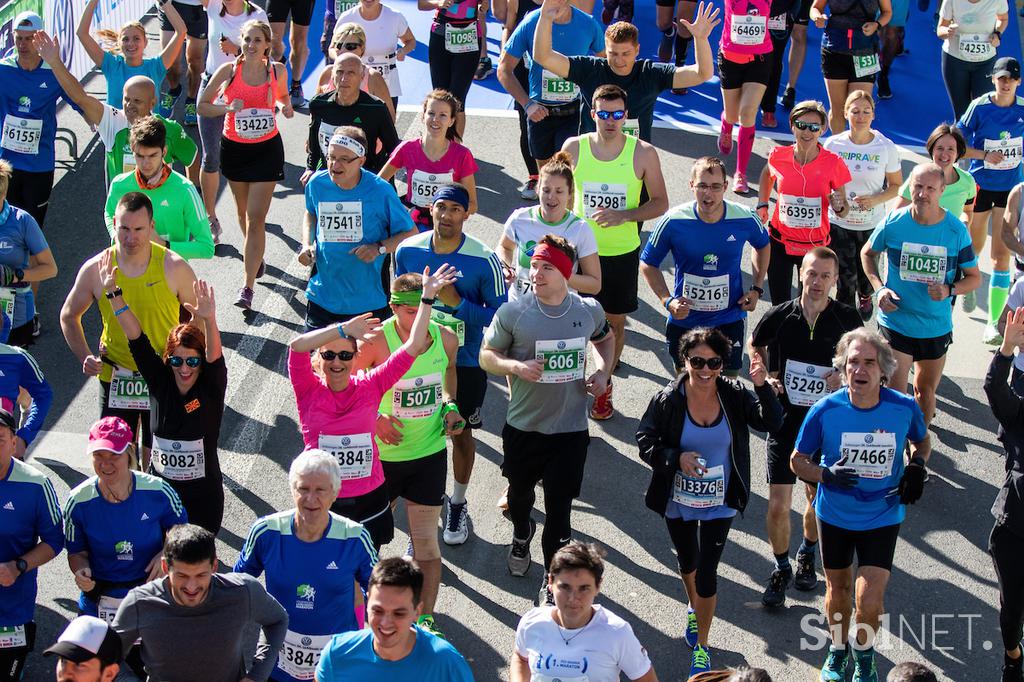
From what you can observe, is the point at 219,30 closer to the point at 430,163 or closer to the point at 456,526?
the point at 430,163

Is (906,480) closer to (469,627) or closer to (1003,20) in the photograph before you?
(469,627)

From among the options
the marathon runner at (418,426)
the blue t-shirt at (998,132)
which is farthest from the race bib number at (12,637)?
the blue t-shirt at (998,132)

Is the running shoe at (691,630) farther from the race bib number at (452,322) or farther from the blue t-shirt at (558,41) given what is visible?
the blue t-shirt at (558,41)

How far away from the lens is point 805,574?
24.7ft

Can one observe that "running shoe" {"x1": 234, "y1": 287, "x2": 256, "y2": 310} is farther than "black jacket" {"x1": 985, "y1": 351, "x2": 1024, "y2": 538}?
Yes

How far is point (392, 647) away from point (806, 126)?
5273 millimetres

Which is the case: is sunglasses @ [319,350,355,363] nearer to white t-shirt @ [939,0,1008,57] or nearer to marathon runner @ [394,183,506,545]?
marathon runner @ [394,183,506,545]

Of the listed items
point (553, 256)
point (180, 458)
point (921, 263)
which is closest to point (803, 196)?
point (921, 263)

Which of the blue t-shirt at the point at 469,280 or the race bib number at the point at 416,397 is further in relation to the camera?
the blue t-shirt at the point at 469,280

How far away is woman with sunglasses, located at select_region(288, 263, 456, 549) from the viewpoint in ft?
21.2

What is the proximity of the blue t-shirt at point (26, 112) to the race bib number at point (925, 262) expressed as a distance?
582 cm

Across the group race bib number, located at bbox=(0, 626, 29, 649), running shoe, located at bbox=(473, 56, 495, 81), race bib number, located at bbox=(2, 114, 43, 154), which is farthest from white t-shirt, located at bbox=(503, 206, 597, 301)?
running shoe, located at bbox=(473, 56, 495, 81)

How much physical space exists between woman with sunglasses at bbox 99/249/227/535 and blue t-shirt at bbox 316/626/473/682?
2027mm

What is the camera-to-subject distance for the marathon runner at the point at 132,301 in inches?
296
